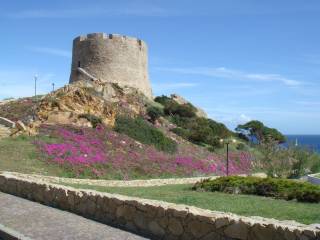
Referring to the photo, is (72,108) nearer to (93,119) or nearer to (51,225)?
(93,119)

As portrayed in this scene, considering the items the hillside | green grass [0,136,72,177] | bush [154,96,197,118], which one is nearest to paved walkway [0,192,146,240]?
green grass [0,136,72,177]

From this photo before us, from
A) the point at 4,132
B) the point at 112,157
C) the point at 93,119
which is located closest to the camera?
the point at 112,157

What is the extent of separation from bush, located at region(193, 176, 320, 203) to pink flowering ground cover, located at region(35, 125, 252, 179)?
26.8 ft

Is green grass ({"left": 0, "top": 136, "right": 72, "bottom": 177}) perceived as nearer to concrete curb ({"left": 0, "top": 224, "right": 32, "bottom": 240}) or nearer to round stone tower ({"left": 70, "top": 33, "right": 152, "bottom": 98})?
concrete curb ({"left": 0, "top": 224, "right": 32, "bottom": 240})

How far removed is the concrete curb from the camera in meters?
8.62

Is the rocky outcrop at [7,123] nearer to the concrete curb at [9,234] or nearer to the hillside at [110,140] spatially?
the hillside at [110,140]

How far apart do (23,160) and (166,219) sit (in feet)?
53.2

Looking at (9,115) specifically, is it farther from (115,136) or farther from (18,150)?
(18,150)

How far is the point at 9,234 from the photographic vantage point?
8898 millimetres

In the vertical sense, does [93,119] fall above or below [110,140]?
above

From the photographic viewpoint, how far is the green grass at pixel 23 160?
2164 centimetres

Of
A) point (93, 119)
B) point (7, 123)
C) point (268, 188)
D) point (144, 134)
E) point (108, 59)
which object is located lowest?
point (268, 188)

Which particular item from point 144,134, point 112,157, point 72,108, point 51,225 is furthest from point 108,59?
point 51,225

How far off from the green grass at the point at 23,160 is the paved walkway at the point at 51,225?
→ 934 cm
